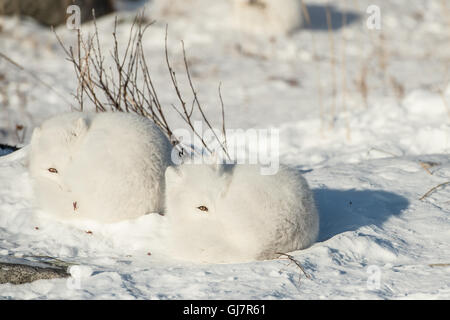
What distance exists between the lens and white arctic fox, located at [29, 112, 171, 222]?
359 cm

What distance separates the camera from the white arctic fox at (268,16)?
10.5 meters

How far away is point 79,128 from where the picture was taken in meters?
3.71

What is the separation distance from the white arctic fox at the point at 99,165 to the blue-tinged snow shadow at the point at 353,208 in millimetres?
1056

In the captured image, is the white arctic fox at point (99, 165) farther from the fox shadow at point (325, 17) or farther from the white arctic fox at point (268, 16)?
the fox shadow at point (325, 17)

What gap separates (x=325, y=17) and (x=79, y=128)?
28.7 ft

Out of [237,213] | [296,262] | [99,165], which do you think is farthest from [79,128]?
[296,262]

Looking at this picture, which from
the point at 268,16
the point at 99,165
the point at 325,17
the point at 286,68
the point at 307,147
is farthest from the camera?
the point at 325,17

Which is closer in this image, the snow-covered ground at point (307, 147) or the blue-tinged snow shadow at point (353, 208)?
the snow-covered ground at point (307, 147)

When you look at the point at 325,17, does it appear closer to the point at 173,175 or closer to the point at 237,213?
the point at 173,175

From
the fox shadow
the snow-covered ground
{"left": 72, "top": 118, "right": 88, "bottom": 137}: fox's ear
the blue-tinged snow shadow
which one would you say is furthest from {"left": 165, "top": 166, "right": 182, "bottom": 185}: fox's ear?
the fox shadow

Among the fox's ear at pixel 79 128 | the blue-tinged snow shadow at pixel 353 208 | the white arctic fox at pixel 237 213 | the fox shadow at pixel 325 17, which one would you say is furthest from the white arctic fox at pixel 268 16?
the white arctic fox at pixel 237 213

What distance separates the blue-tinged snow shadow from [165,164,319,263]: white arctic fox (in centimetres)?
44

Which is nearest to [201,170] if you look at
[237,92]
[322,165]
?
[322,165]

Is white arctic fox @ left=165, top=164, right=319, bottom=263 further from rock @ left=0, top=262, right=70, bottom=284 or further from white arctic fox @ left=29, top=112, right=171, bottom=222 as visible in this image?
rock @ left=0, top=262, right=70, bottom=284
